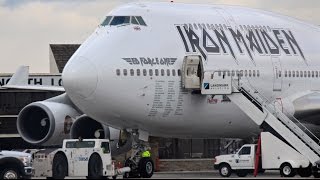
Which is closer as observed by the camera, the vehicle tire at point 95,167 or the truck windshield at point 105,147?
the vehicle tire at point 95,167

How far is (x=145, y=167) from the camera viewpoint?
3634 cm

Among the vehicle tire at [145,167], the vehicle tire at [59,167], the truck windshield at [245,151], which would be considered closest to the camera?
the vehicle tire at [59,167]

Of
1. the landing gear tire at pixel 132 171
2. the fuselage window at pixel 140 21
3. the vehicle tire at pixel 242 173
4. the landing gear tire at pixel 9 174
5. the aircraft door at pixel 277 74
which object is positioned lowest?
the landing gear tire at pixel 9 174

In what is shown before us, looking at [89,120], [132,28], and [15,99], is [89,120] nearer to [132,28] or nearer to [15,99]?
[132,28]

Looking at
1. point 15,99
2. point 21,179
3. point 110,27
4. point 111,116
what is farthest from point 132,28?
point 15,99

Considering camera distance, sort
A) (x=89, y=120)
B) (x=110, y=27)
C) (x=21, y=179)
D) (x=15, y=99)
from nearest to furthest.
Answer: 1. (x=21, y=179)
2. (x=110, y=27)
3. (x=89, y=120)
4. (x=15, y=99)

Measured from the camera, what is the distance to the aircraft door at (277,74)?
133ft

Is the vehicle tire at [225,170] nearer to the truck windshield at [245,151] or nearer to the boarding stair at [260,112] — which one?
the truck windshield at [245,151]

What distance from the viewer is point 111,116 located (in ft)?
119

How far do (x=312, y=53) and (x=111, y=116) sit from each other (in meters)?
10.2

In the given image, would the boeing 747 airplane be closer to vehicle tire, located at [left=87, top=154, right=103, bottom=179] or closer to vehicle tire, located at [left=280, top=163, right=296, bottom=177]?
vehicle tire, located at [left=280, top=163, right=296, bottom=177]

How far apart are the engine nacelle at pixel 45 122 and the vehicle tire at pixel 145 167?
619 centimetres

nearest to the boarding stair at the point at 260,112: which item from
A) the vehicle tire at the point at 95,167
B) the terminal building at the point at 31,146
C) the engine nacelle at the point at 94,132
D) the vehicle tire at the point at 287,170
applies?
the vehicle tire at the point at 287,170

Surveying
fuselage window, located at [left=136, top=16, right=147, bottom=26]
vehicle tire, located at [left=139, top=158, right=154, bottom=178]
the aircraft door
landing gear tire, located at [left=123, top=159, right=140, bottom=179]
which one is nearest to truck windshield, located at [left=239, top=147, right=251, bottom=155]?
the aircraft door
